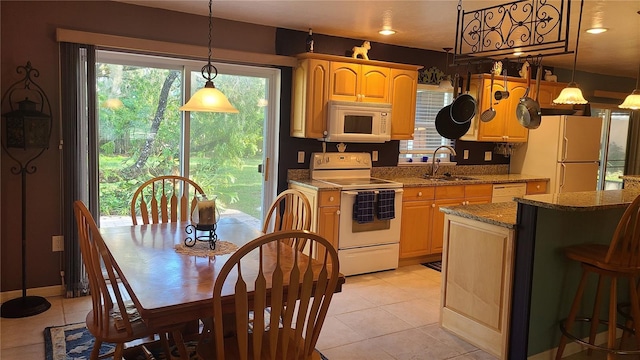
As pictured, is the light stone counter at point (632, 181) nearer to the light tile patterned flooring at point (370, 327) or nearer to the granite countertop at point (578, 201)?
the granite countertop at point (578, 201)

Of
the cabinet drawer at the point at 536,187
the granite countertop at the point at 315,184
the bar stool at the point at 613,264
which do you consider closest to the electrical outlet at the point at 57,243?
the granite countertop at the point at 315,184

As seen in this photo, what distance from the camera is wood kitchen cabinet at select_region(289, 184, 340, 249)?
4250mm

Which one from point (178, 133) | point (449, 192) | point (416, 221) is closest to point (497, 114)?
point (449, 192)

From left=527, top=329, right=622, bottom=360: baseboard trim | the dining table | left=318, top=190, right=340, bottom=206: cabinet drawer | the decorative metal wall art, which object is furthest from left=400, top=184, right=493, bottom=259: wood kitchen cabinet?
the dining table

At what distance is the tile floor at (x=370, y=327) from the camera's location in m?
2.96

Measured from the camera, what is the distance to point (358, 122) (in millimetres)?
4645

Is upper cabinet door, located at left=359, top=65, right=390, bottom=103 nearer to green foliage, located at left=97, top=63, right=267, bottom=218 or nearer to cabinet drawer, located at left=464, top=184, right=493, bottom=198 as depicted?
green foliage, located at left=97, top=63, right=267, bottom=218

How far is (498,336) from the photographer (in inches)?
115

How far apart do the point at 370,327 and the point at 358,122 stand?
2.05 metres

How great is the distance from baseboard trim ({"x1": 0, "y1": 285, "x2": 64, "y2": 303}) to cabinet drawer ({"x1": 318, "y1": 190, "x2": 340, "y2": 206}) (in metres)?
2.20

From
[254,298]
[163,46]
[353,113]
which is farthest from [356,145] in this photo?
[254,298]

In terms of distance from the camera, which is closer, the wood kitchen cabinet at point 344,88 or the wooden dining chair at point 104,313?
the wooden dining chair at point 104,313

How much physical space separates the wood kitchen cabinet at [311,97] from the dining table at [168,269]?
65.2 inches

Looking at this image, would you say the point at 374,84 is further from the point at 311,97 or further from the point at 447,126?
the point at 447,126
